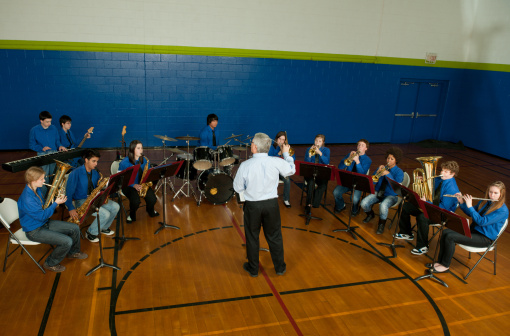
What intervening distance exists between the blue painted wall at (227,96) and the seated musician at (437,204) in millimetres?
6928

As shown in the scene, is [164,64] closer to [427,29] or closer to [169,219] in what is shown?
[169,219]

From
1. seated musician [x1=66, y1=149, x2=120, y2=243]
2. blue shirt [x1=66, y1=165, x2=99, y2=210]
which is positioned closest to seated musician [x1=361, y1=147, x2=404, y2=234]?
seated musician [x1=66, y1=149, x2=120, y2=243]

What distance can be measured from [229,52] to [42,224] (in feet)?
26.9

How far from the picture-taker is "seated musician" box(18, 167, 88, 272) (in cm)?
438

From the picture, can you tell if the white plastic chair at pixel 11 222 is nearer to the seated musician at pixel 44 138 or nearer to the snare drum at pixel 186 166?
the seated musician at pixel 44 138

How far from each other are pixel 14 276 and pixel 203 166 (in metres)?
3.48

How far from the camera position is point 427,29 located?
1271cm

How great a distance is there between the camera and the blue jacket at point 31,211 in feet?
14.4

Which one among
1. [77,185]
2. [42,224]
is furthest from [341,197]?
[42,224]

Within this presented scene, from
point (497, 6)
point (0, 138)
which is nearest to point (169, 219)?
point (0, 138)

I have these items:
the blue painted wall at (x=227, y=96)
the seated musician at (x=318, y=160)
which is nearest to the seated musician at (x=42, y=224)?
the seated musician at (x=318, y=160)

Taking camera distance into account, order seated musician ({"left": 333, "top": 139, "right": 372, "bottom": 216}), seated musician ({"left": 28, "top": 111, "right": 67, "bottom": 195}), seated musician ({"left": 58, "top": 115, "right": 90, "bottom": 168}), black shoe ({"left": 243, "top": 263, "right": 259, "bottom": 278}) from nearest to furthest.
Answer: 1. black shoe ({"left": 243, "top": 263, "right": 259, "bottom": 278})
2. seated musician ({"left": 333, "top": 139, "right": 372, "bottom": 216})
3. seated musician ({"left": 28, "top": 111, "right": 67, "bottom": 195})
4. seated musician ({"left": 58, "top": 115, "right": 90, "bottom": 168})

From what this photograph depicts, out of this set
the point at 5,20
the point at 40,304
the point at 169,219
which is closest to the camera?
the point at 40,304

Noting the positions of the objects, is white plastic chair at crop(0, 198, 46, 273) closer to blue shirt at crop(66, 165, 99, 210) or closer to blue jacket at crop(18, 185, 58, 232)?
blue jacket at crop(18, 185, 58, 232)
